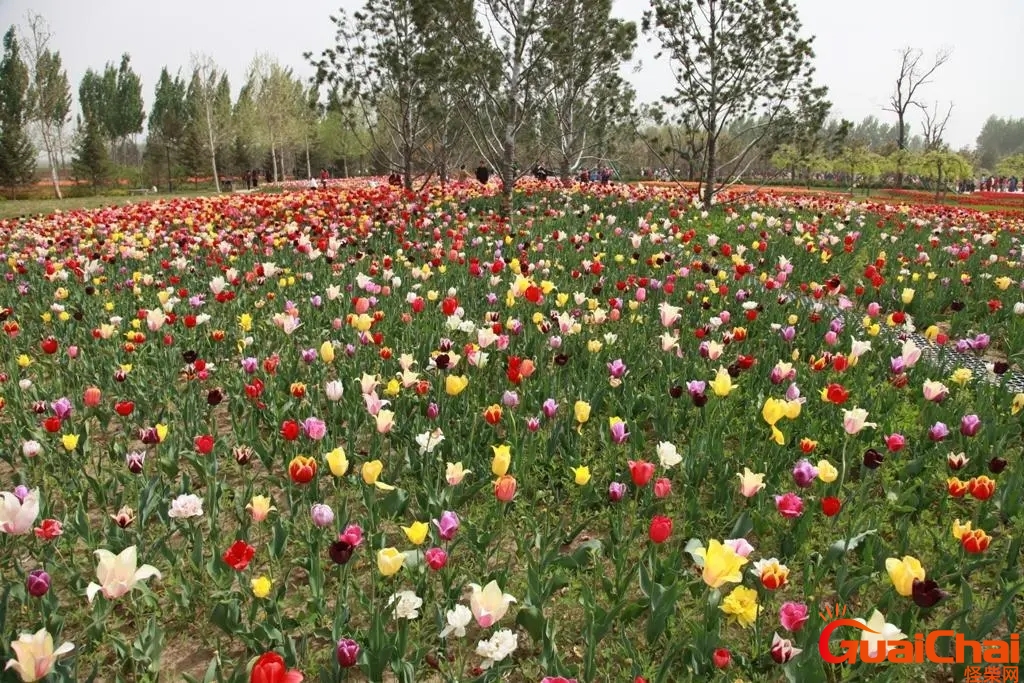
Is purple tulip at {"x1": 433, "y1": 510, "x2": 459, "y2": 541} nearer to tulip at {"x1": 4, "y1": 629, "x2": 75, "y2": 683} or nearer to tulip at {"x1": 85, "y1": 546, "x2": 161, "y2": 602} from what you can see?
tulip at {"x1": 85, "y1": 546, "x2": 161, "y2": 602}

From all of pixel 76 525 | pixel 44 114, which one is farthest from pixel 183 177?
pixel 76 525

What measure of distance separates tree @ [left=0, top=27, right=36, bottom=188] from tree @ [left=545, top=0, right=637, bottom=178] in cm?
2850

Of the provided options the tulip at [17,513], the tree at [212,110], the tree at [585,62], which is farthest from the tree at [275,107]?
the tulip at [17,513]

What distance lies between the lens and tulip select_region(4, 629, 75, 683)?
1.79m

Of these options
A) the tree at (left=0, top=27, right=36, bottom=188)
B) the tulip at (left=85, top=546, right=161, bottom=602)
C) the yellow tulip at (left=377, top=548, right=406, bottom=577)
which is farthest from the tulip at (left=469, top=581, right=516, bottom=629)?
the tree at (left=0, top=27, right=36, bottom=188)

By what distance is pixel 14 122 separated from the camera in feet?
118

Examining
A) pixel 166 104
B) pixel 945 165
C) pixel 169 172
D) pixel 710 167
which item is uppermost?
pixel 166 104

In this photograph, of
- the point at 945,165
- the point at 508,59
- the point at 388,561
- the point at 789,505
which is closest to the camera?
the point at 388,561

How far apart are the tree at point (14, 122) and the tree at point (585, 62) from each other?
1122 inches

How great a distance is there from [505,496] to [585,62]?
13.6 meters

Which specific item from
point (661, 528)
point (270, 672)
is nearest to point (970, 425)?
point (661, 528)

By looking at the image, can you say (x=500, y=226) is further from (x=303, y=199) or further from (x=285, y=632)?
(x=285, y=632)

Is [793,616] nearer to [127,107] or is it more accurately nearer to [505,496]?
[505,496]

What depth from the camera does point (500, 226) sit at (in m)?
9.89
